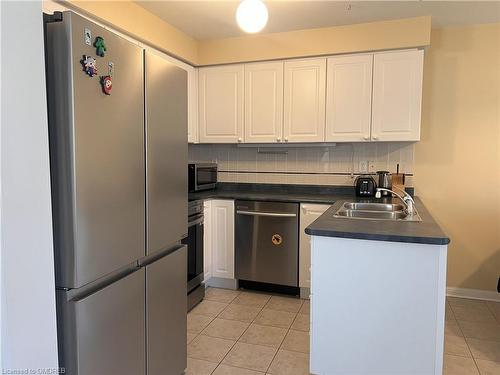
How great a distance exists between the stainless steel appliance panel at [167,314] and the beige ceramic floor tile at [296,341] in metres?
0.76

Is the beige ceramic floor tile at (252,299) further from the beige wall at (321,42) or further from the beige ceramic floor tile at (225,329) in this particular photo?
the beige wall at (321,42)

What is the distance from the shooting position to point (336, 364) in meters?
1.92

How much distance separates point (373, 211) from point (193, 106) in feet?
6.64

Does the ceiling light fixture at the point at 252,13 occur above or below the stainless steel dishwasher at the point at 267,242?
above

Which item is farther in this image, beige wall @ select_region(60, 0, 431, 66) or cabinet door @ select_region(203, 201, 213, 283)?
cabinet door @ select_region(203, 201, 213, 283)

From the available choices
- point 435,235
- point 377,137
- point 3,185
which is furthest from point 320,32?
point 3,185

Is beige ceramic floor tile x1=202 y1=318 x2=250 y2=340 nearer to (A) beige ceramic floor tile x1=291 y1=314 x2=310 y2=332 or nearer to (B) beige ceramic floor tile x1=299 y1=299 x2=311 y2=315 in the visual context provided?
(A) beige ceramic floor tile x1=291 y1=314 x2=310 y2=332

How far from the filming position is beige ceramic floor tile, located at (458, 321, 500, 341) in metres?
2.61

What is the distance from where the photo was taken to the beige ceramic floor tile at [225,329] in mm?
2633

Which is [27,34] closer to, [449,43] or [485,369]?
[485,369]

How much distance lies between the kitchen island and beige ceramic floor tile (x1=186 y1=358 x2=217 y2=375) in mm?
634

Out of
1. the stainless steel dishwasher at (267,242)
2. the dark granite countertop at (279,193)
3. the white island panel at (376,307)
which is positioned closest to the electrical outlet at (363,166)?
the dark granite countertop at (279,193)

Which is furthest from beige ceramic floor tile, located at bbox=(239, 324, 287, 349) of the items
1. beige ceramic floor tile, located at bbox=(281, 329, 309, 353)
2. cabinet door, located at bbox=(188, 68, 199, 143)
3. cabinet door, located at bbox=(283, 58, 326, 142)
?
cabinet door, located at bbox=(188, 68, 199, 143)

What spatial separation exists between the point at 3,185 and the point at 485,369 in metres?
2.60
